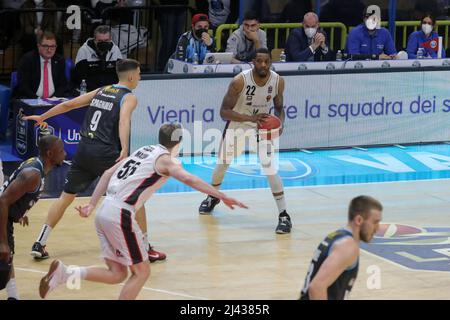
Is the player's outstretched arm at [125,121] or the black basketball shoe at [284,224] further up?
the player's outstretched arm at [125,121]

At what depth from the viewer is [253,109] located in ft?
42.8

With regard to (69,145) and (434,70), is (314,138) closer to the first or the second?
(434,70)

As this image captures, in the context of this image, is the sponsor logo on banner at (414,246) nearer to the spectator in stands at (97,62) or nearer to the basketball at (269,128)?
the basketball at (269,128)

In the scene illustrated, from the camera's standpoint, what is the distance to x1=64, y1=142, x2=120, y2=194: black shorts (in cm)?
1155

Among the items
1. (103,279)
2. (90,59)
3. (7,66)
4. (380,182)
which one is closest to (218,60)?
(90,59)

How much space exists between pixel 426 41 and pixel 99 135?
329 inches

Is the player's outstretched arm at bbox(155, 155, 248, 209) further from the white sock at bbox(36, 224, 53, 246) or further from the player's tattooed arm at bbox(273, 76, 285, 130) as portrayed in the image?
the player's tattooed arm at bbox(273, 76, 285, 130)

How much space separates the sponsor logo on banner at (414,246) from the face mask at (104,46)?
5.42 meters

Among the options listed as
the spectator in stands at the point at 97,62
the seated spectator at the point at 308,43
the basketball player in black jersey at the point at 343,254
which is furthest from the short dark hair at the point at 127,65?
the seated spectator at the point at 308,43

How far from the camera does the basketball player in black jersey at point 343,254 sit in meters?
7.53

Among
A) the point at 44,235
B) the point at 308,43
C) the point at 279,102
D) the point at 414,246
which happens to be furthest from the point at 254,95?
the point at 308,43

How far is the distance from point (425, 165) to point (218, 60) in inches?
131

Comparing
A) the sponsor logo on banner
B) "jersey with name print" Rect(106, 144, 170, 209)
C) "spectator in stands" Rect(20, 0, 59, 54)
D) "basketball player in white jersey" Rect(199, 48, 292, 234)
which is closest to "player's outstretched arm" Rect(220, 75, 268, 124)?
"basketball player in white jersey" Rect(199, 48, 292, 234)

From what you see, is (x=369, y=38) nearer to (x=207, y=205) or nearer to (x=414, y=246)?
(x=207, y=205)
